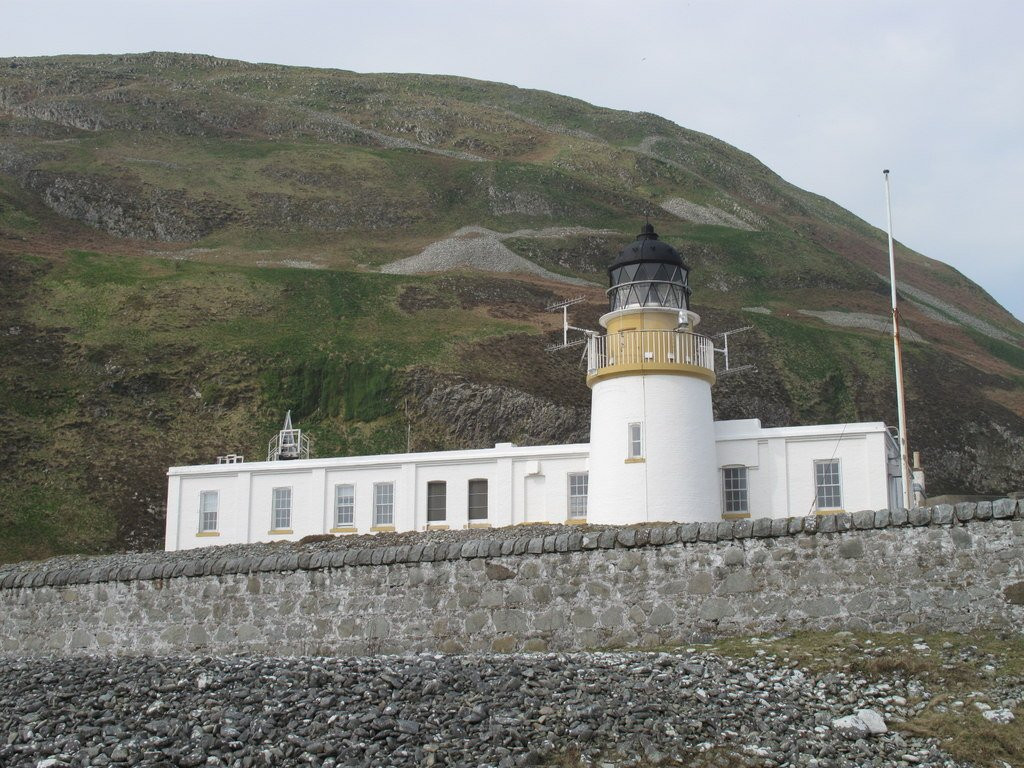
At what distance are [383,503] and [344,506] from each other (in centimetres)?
127

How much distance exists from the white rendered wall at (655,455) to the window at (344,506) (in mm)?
9105

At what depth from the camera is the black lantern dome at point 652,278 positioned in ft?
98.4

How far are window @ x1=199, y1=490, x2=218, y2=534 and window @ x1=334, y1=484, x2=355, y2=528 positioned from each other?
423 centimetres

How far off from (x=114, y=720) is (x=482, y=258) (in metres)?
71.7

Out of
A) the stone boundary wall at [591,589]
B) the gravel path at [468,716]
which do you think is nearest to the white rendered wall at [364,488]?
the stone boundary wall at [591,589]

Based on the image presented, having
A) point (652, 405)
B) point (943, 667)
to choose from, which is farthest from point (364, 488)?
point (943, 667)

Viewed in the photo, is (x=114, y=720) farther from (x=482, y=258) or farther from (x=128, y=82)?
(x=128, y=82)

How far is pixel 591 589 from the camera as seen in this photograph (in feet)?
50.4

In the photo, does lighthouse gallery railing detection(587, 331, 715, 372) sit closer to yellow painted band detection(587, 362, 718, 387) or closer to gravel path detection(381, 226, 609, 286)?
yellow painted band detection(587, 362, 718, 387)

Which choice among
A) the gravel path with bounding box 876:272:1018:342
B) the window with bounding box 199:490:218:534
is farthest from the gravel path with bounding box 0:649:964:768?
the gravel path with bounding box 876:272:1018:342

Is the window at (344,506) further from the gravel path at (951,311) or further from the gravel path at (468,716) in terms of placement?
the gravel path at (951,311)

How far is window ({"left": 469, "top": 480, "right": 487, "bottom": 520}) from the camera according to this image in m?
34.2

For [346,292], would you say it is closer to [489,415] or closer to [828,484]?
[489,415]

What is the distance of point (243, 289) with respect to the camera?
208 feet
